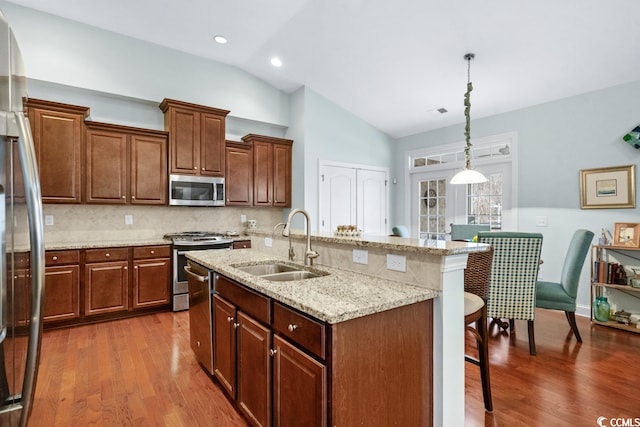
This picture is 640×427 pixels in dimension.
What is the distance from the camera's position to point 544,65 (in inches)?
141

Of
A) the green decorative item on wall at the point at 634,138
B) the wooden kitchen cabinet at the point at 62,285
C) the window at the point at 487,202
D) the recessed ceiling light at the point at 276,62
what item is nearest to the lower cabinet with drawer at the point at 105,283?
the wooden kitchen cabinet at the point at 62,285

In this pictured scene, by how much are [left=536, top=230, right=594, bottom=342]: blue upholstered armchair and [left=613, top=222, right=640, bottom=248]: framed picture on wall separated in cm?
76

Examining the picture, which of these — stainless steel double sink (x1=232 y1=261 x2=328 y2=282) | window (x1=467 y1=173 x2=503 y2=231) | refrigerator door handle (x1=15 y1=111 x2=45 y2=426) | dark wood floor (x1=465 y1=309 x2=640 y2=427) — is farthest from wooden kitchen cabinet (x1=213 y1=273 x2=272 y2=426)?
window (x1=467 y1=173 x2=503 y2=231)

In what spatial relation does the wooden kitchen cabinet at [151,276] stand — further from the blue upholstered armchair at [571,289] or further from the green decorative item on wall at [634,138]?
the green decorative item on wall at [634,138]

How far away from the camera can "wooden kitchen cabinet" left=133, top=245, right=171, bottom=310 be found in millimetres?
3852

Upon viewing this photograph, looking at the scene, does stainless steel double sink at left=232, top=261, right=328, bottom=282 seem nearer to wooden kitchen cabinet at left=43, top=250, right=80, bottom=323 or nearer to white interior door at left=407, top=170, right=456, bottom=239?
wooden kitchen cabinet at left=43, top=250, right=80, bottom=323

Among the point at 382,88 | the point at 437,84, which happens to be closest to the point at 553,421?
the point at 437,84

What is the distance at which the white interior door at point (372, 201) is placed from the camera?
5.79 metres

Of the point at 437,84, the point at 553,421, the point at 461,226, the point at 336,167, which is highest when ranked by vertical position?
the point at 437,84

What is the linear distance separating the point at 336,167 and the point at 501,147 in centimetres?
246

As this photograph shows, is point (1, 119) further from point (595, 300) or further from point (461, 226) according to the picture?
point (595, 300)

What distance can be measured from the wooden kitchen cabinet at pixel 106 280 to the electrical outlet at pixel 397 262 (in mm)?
3300

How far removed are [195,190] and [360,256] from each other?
3154mm

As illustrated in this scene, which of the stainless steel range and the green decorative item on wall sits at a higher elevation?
the green decorative item on wall
